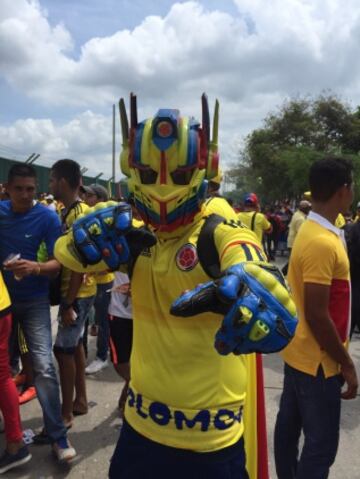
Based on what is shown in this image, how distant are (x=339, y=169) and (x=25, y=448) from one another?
2.43 m

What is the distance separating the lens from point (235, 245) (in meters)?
1.27

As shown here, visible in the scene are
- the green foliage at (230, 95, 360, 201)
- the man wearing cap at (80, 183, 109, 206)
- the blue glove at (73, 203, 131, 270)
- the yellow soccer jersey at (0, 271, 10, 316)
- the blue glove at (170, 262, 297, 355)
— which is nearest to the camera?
the blue glove at (170, 262, 297, 355)

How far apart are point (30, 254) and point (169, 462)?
6.03 feet

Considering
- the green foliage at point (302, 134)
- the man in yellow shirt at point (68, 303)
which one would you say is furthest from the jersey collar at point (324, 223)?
the green foliage at point (302, 134)

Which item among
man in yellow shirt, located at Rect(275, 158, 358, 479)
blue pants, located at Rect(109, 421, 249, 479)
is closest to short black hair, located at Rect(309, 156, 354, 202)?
man in yellow shirt, located at Rect(275, 158, 358, 479)

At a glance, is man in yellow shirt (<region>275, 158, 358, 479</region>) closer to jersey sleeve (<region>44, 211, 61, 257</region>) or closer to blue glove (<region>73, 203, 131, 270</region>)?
blue glove (<region>73, 203, 131, 270</region>)

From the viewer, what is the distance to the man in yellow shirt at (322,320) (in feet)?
6.23

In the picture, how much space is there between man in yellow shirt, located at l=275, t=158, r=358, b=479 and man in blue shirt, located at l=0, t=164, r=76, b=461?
1.52m

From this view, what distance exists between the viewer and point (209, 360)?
144cm

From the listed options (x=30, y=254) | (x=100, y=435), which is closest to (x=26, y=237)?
(x=30, y=254)

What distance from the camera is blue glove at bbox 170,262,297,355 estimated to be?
1.01 meters

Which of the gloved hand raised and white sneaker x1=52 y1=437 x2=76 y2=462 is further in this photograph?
white sneaker x1=52 y1=437 x2=76 y2=462

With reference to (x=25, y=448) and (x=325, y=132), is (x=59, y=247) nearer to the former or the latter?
(x=25, y=448)

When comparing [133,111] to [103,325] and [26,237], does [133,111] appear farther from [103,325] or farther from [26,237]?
[103,325]
